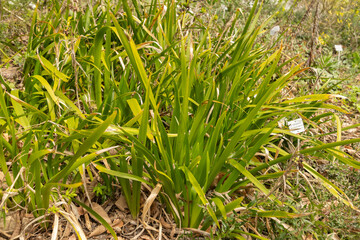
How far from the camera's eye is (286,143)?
2289 mm

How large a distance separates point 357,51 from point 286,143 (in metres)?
2.67

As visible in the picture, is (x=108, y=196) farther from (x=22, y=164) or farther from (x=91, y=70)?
(x=91, y=70)

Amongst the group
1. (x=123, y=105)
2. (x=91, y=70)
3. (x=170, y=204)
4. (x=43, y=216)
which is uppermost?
(x=91, y=70)

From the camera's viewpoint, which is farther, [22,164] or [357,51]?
[357,51]

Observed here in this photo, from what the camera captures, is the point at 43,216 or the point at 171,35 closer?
the point at 43,216

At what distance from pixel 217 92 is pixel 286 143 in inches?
29.3

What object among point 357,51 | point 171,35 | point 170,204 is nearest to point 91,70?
point 171,35

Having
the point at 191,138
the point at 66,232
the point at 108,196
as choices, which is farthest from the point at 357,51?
the point at 66,232

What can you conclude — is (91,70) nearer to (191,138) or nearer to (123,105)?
(123,105)

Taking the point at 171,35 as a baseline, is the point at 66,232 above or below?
below

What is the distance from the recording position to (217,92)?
186 centimetres

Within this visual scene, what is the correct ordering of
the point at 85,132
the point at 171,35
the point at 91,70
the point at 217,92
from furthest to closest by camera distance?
the point at 171,35 < the point at 91,70 < the point at 217,92 < the point at 85,132

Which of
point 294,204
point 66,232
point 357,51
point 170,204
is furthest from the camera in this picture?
point 357,51

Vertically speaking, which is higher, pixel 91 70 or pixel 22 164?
pixel 91 70
